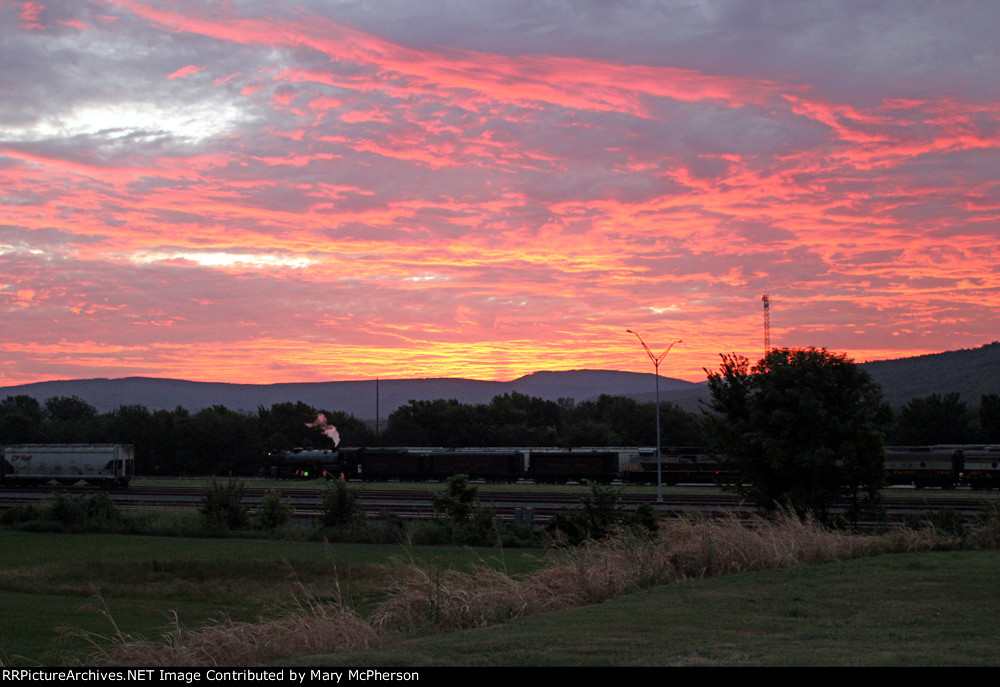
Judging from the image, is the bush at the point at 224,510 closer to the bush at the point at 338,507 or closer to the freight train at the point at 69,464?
the bush at the point at 338,507

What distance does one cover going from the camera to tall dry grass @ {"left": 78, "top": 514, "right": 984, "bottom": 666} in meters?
10.7

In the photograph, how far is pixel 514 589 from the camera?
1335 centimetres

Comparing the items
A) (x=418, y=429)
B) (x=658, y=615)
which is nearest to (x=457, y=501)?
(x=658, y=615)

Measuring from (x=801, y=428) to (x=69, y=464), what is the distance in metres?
60.8

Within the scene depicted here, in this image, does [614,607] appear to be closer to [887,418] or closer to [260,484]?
[887,418]

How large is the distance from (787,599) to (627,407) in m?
105

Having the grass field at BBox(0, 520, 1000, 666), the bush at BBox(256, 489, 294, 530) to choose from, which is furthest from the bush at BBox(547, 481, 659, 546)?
the bush at BBox(256, 489, 294, 530)

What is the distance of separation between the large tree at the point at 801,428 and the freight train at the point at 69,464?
54.6 m

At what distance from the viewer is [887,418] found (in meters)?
25.7

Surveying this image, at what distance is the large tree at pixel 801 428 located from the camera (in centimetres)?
2456

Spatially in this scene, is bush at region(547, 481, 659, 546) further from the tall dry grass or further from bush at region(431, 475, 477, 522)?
the tall dry grass

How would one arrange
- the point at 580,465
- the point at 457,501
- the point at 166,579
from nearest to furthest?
the point at 166,579 < the point at 457,501 < the point at 580,465

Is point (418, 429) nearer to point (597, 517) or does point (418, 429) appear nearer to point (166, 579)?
point (597, 517)
